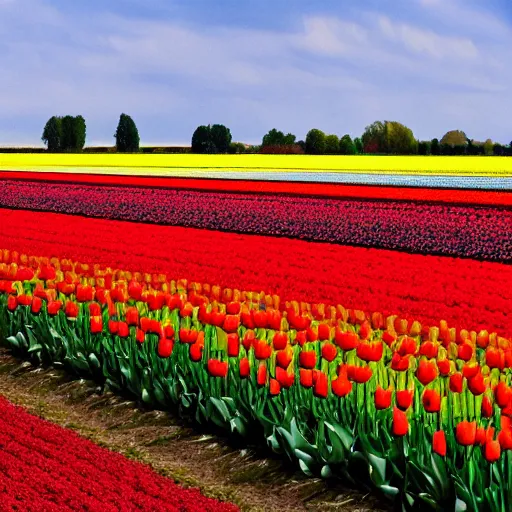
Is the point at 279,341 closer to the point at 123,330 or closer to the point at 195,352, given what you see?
the point at 195,352

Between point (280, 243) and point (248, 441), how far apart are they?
1064cm

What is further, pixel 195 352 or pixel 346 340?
pixel 195 352

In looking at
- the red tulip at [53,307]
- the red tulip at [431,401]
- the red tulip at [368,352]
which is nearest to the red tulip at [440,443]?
the red tulip at [431,401]

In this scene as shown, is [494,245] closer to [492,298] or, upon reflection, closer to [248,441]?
[492,298]

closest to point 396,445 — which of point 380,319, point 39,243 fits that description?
point 380,319

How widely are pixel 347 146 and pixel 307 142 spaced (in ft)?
11.9

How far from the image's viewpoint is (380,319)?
789 centimetres

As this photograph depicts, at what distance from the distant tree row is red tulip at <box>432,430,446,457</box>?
81935 millimetres

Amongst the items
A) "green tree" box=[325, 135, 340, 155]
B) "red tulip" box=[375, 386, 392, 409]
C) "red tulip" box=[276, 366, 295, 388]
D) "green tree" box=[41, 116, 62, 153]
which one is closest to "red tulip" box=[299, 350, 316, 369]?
"red tulip" box=[276, 366, 295, 388]

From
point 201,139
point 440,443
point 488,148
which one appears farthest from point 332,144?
point 440,443

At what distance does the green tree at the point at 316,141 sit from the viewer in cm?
7694

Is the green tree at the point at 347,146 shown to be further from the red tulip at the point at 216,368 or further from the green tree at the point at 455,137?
the red tulip at the point at 216,368

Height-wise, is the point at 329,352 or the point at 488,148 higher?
the point at 488,148

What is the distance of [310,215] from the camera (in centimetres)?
2181
